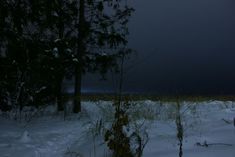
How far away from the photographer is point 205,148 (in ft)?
18.5

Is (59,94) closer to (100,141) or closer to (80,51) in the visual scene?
(80,51)

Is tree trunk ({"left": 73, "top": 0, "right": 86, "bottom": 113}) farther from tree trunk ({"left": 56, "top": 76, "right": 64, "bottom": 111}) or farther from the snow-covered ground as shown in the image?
the snow-covered ground

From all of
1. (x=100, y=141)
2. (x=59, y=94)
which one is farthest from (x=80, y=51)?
(x=100, y=141)

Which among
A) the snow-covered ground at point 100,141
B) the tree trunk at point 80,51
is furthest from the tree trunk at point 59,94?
the snow-covered ground at point 100,141

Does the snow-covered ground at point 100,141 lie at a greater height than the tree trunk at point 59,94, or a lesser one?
lesser

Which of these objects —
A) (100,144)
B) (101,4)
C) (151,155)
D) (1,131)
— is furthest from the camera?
(101,4)

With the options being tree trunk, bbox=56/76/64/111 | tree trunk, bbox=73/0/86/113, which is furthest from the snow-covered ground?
tree trunk, bbox=73/0/86/113

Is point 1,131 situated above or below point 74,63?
below

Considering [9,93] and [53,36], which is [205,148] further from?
[53,36]

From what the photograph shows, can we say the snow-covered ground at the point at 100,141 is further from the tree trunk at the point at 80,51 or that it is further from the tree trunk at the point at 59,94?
the tree trunk at the point at 80,51

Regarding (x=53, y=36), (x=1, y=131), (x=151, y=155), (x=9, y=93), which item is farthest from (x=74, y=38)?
(x=151, y=155)

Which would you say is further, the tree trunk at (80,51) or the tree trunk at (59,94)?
the tree trunk at (80,51)

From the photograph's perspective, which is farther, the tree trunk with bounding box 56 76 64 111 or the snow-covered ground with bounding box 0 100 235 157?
the tree trunk with bounding box 56 76 64 111

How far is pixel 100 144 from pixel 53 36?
30.3 ft
